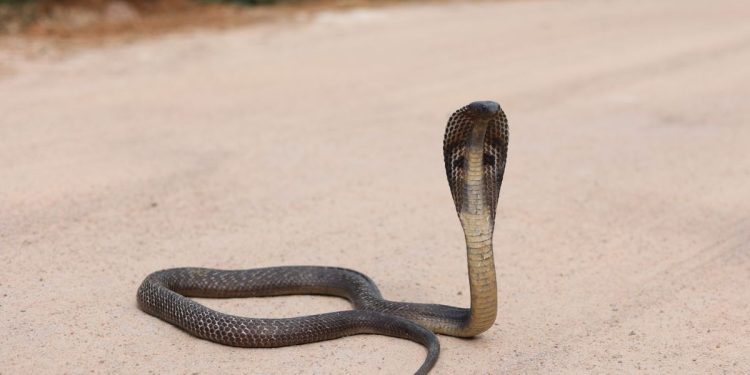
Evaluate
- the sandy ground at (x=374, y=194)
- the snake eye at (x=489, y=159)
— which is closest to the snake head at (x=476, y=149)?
the snake eye at (x=489, y=159)

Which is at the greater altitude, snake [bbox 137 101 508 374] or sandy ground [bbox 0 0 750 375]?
snake [bbox 137 101 508 374]

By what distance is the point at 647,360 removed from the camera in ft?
16.4

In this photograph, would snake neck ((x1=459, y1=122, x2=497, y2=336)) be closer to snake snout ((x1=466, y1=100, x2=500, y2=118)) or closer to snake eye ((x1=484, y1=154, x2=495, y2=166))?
snake eye ((x1=484, y1=154, x2=495, y2=166))

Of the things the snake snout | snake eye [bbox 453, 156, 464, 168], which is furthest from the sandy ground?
the snake snout

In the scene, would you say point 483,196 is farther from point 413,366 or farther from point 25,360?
point 25,360

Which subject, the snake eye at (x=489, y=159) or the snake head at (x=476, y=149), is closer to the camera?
the snake head at (x=476, y=149)

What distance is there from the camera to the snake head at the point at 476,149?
4.58 metres

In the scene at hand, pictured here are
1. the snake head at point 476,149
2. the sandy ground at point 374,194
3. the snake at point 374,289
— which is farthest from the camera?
the sandy ground at point 374,194

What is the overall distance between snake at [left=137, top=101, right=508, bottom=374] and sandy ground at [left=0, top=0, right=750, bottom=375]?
0.26ft

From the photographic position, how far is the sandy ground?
5.15 meters

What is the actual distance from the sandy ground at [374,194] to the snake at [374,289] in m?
0.08

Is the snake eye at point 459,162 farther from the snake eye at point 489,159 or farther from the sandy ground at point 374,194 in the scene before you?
the sandy ground at point 374,194

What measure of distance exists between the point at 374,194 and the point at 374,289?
6.49ft

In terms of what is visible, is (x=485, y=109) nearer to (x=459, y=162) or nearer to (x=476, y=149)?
(x=476, y=149)
